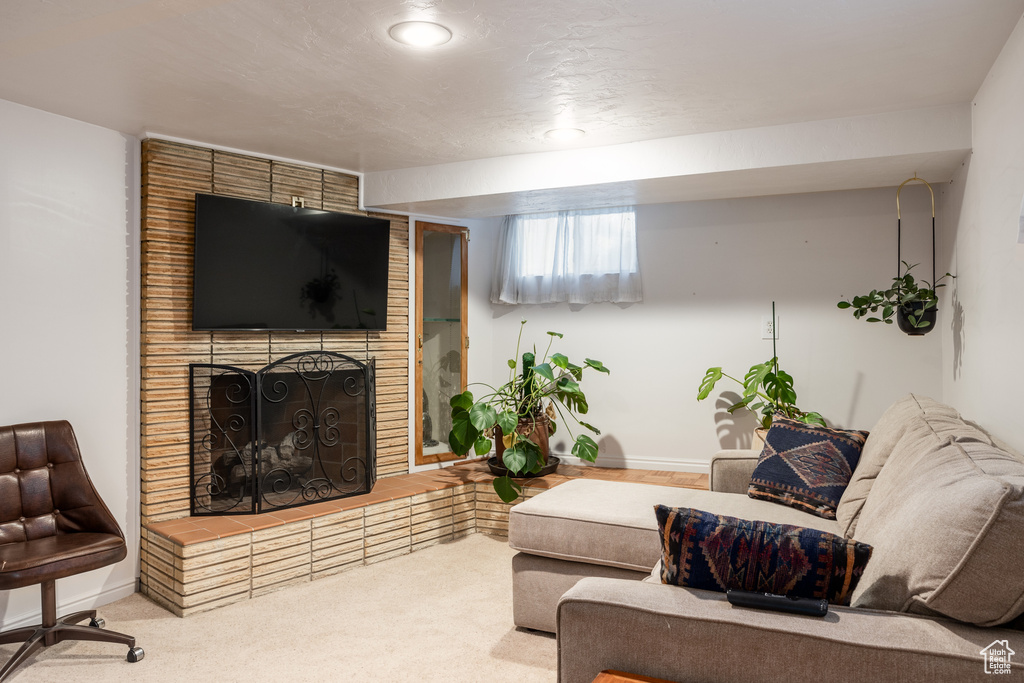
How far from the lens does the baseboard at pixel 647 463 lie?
4477 millimetres

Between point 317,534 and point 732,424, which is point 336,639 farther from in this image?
point 732,424

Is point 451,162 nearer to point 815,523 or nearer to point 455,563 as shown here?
point 455,563

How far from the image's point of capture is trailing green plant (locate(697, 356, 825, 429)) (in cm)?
396

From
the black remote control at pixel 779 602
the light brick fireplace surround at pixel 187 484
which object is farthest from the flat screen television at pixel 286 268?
the black remote control at pixel 779 602

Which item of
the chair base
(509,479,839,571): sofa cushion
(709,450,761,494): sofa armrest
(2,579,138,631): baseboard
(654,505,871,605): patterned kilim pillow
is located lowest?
(2,579,138,631): baseboard

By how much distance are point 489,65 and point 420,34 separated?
1.16 feet

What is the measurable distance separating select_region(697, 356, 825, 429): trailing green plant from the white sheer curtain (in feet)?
2.66

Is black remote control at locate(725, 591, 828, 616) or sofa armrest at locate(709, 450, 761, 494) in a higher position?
black remote control at locate(725, 591, 828, 616)

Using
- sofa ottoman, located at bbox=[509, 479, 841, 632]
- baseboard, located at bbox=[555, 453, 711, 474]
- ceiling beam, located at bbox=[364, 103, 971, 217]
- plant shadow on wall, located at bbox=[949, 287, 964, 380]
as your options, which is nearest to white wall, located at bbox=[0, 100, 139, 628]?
ceiling beam, located at bbox=[364, 103, 971, 217]

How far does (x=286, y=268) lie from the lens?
3.83 meters

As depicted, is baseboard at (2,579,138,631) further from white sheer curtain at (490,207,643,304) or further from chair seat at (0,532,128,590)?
white sheer curtain at (490,207,643,304)

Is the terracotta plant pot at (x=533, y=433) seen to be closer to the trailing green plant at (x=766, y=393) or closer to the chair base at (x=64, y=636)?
the trailing green plant at (x=766, y=393)

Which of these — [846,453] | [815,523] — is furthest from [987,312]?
[815,523]

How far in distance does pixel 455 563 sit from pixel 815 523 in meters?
1.96
